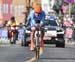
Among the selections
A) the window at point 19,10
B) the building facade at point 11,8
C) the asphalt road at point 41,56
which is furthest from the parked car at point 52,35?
the building facade at point 11,8

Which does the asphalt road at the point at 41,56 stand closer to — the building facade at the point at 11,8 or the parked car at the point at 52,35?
the parked car at the point at 52,35

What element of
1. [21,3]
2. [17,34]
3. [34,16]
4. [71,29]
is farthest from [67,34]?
[21,3]

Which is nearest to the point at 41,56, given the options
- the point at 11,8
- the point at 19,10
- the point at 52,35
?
→ the point at 52,35

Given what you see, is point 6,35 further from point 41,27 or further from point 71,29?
point 41,27

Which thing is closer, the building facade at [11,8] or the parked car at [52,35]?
the parked car at [52,35]

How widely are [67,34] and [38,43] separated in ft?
48.3

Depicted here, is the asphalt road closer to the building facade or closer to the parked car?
the parked car

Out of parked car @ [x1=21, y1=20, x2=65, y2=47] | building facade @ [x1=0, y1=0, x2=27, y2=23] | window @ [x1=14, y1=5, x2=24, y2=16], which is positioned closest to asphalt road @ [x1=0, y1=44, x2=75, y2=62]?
parked car @ [x1=21, y1=20, x2=65, y2=47]

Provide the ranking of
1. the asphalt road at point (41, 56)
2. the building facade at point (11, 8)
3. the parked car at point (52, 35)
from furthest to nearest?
1. the building facade at point (11, 8)
2. the parked car at point (52, 35)
3. the asphalt road at point (41, 56)

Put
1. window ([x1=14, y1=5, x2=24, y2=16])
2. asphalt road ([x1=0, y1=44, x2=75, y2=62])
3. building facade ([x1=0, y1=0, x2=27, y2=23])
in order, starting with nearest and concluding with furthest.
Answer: asphalt road ([x1=0, y1=44, x2=75, y2=62]) < window ([x1=14, y1=5, x2=24, y2=16]) < building facade ([x1=0, y1=0, x2=27, y2=23])

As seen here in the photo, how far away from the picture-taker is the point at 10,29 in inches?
1174

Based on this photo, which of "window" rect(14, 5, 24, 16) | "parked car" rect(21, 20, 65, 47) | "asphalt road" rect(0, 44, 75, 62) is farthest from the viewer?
"window" rect(14, 5, 24, 16)

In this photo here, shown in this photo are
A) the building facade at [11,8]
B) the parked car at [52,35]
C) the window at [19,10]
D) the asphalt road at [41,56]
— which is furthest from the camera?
the building facade at [11,8]

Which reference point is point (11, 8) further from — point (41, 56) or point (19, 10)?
point (41, 56)
